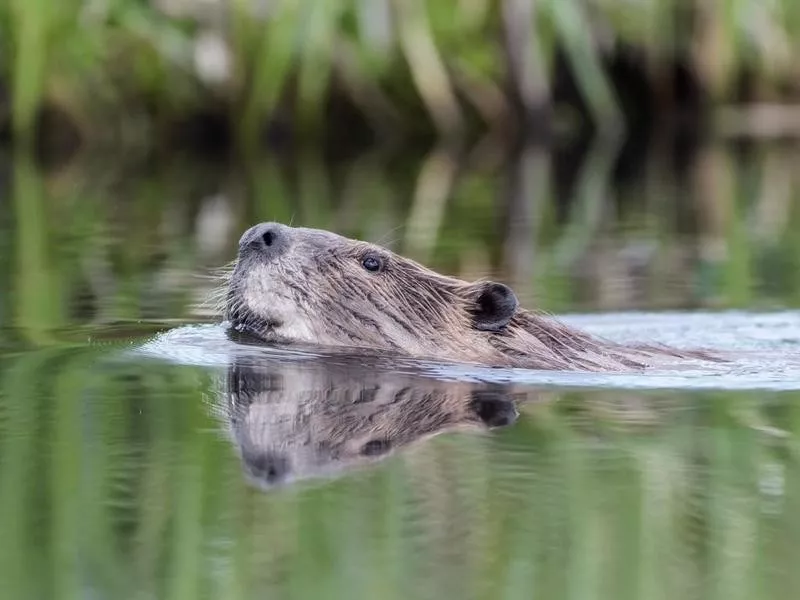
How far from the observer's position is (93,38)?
1445 cm

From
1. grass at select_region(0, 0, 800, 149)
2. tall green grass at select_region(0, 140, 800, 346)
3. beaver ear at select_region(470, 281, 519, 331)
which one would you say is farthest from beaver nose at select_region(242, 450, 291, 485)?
grass at select_region(0, 0, 800, 149)

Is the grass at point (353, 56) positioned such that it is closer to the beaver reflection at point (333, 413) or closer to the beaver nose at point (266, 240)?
the beaver nose at point (266, 240)

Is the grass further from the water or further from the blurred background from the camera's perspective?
the water

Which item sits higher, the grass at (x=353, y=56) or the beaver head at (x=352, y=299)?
the grass at (x=353, y=56)

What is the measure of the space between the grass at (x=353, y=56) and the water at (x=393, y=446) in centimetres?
510

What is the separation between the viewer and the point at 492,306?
5.69 metres

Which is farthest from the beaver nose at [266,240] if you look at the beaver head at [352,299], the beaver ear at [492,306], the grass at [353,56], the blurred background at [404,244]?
the grass at [353,56]

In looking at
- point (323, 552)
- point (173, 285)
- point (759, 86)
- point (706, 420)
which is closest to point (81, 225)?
point (173, 285)

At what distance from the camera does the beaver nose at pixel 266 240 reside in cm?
546

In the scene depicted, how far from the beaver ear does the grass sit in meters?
8.36

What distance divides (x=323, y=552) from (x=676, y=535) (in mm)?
721

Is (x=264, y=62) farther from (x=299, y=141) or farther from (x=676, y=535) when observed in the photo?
(x=676, y=535)

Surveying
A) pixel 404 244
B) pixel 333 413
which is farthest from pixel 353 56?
pixel 333 413

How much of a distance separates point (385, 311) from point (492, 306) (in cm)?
35
